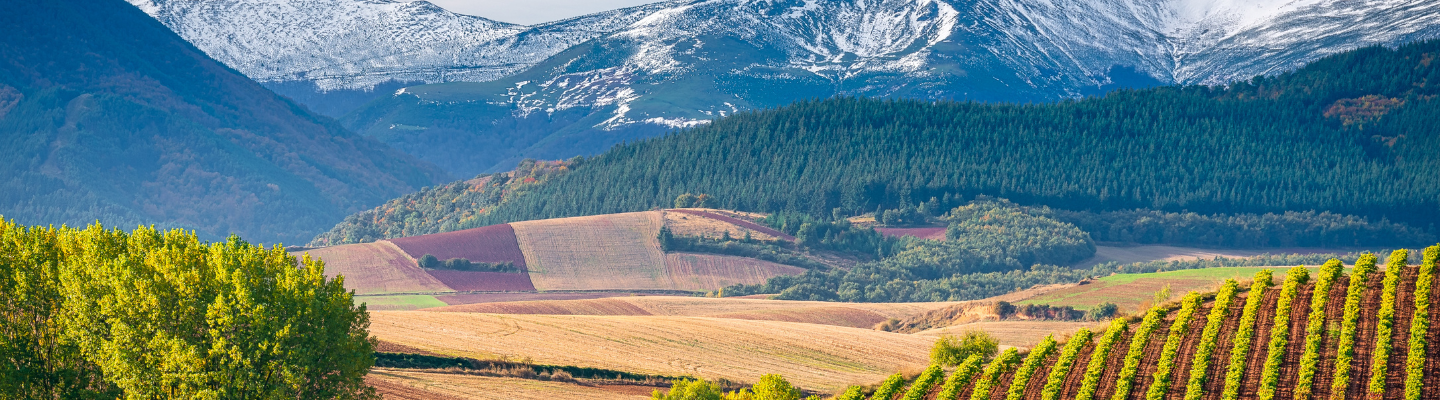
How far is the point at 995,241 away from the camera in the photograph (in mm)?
178375

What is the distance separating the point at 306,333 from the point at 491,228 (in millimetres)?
126668

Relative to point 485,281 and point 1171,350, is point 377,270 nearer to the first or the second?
point 485,281

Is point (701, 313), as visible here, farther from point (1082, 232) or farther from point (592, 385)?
point (1082, 232)

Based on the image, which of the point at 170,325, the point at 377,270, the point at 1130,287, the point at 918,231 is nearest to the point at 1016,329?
the point at 1130,287

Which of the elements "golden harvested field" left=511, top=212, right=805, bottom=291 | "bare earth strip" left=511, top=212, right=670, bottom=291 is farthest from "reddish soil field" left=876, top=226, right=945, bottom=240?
"bare earth strip" left=511, top=212, right=670, bottom=291

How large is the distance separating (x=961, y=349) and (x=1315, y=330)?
56.2 ft

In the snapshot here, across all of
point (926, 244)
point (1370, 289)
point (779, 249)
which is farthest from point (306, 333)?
point (926, 244)

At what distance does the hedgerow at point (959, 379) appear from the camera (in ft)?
145

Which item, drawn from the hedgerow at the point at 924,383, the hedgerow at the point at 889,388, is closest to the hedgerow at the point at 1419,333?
the hedgerow at the point at 924,383

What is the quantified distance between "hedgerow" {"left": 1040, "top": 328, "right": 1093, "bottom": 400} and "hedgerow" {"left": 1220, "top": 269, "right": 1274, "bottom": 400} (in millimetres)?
5044

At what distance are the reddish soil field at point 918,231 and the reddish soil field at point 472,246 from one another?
53737 mm

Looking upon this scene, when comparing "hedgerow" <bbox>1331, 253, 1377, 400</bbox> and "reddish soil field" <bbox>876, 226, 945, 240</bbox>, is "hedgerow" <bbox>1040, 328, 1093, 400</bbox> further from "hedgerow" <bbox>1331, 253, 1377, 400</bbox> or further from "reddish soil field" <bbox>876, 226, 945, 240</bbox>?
"reddish soil field" <bbox>876, 226, 945, 240</bbox>

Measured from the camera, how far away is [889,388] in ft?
154

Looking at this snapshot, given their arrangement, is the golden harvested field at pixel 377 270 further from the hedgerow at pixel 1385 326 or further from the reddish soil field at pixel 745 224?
the hedgerow at pixel 1385 326
